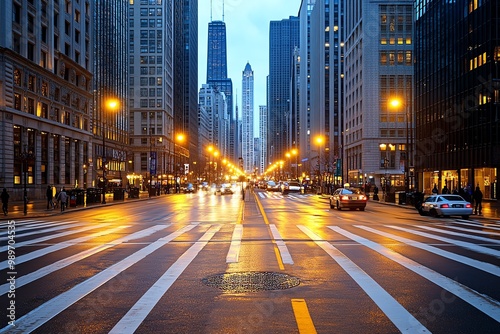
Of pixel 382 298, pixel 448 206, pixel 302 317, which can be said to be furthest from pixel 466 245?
pixel 448 206

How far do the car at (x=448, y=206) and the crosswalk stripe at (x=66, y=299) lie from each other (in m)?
20.2

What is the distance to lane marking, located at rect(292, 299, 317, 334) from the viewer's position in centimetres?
639

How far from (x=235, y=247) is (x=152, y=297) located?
246 inches

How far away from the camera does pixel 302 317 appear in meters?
6.96

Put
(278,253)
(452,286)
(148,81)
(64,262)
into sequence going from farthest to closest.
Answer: (148,81) → (278,253) → (64,262) → (452,286)

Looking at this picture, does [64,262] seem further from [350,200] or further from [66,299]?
[350,200]

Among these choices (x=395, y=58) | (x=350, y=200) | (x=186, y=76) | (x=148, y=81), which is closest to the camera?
(x=350, y=200)

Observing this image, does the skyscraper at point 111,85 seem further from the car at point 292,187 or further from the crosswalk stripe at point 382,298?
the crosswalk stripe at point 382,298

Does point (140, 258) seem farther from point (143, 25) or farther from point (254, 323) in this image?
point (143, 25)

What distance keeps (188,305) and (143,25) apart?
408 ft

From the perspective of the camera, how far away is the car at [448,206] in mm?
27062

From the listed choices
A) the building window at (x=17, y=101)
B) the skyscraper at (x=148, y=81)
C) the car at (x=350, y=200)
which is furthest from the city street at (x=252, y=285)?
the skyscraper at (x=148, y=81)

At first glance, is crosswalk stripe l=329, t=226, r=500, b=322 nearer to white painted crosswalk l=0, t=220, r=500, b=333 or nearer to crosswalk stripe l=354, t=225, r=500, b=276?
white painted crosswalk l=0, t=220, r=500, b=333

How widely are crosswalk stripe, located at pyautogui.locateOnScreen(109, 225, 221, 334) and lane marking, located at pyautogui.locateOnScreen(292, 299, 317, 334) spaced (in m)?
2.27
